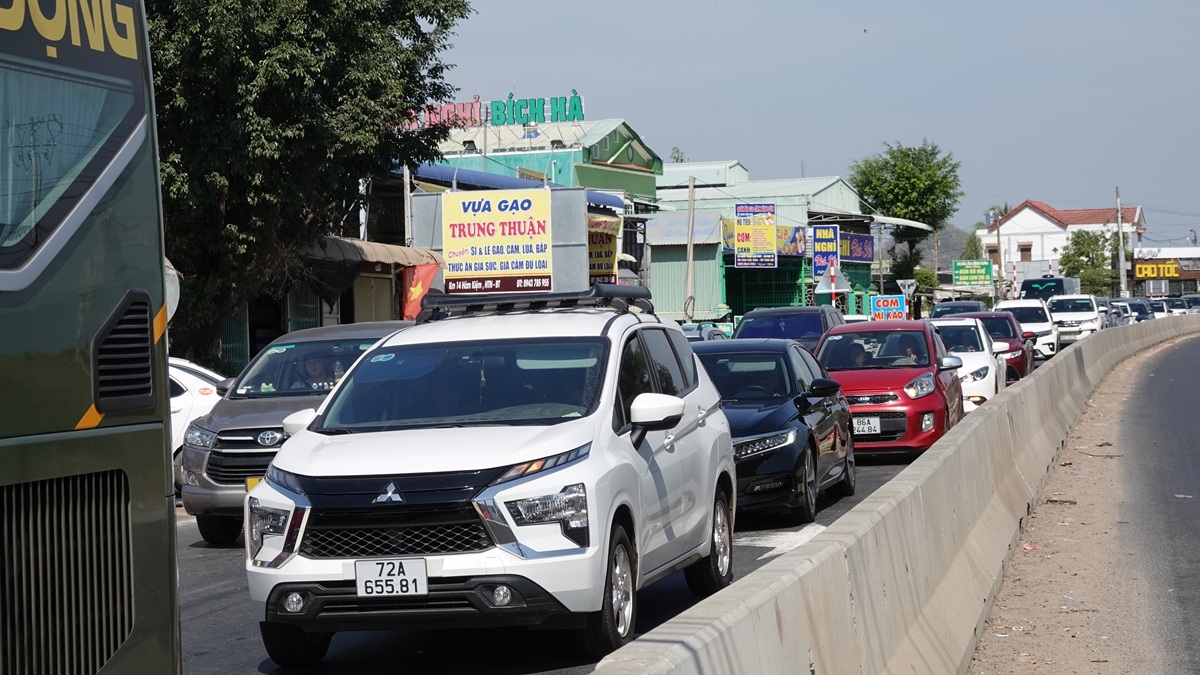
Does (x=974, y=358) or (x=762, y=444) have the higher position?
(x=974, y=358)

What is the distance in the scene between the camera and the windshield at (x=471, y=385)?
775 cm

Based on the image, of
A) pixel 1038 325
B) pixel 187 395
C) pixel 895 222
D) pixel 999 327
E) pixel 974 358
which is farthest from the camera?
pixel 895 222

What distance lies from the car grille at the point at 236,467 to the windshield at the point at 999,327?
20.7m

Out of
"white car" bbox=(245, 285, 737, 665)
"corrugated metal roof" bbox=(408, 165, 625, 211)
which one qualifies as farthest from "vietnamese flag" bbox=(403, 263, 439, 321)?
"white car" bbox=(245, 285, 737, 665)

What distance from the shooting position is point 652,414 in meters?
7.66

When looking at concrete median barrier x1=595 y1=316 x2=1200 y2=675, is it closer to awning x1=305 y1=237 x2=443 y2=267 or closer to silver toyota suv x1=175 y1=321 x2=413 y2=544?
silver toyota suv x1=175 y1=321 x2=413 y2=544

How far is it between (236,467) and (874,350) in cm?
905

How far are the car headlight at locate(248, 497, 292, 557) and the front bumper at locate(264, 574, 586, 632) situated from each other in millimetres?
289

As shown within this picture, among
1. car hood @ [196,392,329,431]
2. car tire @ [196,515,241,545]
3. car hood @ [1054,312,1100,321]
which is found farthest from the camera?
car hood @ [1054,312,1100,321]

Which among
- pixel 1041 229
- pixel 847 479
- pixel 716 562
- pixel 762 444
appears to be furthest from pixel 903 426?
pixel 1041 229

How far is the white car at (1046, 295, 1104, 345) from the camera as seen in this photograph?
46.7 m

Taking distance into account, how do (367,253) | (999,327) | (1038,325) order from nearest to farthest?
(999,327) → (367,253) → (1038,325)

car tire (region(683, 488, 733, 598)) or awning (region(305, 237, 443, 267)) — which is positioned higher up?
awning (region(305, 237, 443, 267))

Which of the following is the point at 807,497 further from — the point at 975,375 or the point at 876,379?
the point at 975,375
